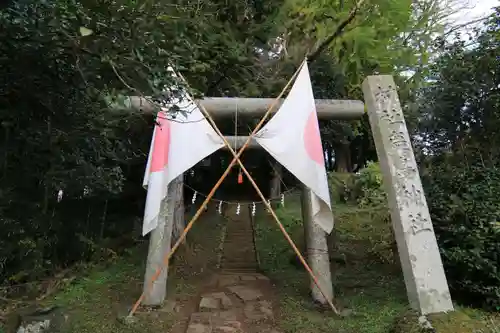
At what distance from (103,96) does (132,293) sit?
16.7 ft

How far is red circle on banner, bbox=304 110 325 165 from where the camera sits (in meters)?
6.41

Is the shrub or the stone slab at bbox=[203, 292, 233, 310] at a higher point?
the shrub

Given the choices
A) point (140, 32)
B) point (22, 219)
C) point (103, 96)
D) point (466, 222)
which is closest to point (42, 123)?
point (103, 96)

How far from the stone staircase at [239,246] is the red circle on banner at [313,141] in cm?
372

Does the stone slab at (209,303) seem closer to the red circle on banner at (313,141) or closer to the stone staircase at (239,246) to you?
the stone staircase at (239,246)

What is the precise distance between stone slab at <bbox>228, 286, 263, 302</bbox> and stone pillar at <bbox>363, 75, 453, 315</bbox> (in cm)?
273

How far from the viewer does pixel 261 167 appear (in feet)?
60.2

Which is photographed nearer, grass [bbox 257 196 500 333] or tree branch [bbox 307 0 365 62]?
grass [bbox 257 196 500 333]

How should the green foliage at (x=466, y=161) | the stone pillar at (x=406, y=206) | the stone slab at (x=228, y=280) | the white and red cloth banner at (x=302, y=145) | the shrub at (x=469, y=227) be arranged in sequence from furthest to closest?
1. the stone slab at (x=228, y=280)
2. the white and red cloth banner at (x=302, y=145)
3. the green foliage at (x=466, y=161)
4. the shrub at (x=469, y=227)
5. the stone pillar at (x=406, y=206)

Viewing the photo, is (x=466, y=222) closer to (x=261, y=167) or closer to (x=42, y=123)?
(x=42, y=123)

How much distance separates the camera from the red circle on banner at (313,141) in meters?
6.41

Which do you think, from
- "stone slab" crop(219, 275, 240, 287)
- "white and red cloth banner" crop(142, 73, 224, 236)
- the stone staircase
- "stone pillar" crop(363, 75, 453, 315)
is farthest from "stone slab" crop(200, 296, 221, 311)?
"stone pillar" crop(363, 75, 453, 315)

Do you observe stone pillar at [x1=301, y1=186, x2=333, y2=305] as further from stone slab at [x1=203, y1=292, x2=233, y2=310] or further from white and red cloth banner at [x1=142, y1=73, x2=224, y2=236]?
white and red cloth banner at [x1=142, y1=73, x2=224, y2=236]

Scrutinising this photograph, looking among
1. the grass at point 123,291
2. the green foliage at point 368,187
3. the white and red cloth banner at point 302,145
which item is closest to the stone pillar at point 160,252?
the grass at point 123,291
